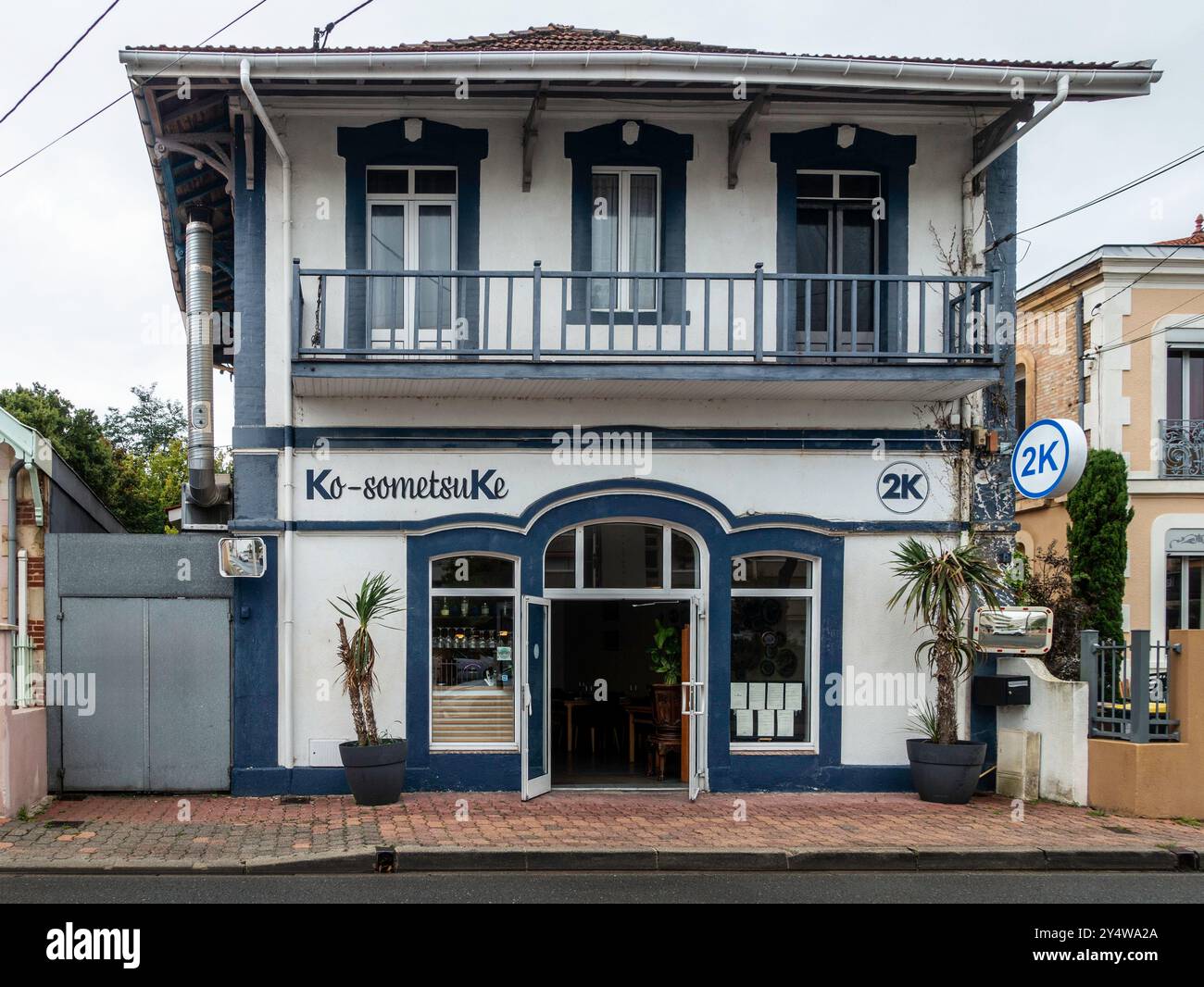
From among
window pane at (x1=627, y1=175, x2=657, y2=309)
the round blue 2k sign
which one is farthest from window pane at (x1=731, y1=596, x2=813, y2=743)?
window pane at (x1=627, y1=175, x2=657, y2=309)

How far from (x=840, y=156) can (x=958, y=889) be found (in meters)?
7.25

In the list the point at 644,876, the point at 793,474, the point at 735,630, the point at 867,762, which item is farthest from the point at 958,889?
the point at 793,474

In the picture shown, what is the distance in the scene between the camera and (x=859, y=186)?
11.4m

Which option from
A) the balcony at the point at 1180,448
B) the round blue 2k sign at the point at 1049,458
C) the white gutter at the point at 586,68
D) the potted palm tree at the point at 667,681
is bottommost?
the potted palm tree at the point at 667,681

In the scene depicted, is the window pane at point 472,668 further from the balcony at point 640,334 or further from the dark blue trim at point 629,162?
the dark blue trim at point 629,162

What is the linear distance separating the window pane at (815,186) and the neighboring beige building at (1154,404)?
815 centimetres

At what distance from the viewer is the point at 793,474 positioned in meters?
11.0

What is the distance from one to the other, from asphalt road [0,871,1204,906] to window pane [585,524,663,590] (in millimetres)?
3408

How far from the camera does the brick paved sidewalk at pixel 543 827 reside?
27.8 ft

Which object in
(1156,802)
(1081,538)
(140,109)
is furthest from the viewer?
(1081,538)

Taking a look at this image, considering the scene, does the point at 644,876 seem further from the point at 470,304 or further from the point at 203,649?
the point at 470,304

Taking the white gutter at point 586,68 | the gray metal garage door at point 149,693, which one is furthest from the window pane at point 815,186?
the gray metal garage door at point 149,693

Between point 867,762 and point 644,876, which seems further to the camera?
point 867,762

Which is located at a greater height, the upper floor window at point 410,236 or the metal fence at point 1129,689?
the upper floor window at point 410,236
